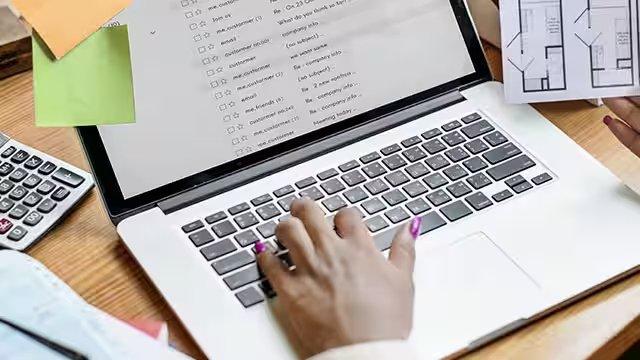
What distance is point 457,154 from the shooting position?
753mm

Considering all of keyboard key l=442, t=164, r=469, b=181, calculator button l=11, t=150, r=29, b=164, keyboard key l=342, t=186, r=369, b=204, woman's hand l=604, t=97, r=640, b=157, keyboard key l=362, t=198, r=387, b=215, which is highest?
calculator button l=11, t=150, r=29, b=164

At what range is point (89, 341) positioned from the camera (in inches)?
23.0

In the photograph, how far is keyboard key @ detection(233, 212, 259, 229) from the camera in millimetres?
695

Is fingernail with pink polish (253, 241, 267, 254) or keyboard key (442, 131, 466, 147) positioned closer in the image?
fingernail with pink polish (253, 241, 267, 254)

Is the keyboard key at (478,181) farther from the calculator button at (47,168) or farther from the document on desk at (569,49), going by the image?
the calculator button at (47,168)

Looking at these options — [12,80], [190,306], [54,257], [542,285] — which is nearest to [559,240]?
[542,285]

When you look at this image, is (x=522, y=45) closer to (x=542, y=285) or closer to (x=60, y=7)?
(x=542, y=285)

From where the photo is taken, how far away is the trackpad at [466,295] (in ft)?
2.02

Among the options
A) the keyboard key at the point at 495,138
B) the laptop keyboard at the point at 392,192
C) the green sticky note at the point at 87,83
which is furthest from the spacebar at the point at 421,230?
the green sticky note at the point at 87,83

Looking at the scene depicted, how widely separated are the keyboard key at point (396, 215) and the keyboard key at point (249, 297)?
128 millimetres

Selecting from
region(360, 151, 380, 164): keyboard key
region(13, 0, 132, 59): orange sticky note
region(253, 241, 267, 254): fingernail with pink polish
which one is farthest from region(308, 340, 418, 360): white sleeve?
region(13, 0, 132, 59): orange sticky note

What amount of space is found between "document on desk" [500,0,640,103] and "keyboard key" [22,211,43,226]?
0.43 m

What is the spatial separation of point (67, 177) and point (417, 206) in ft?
0.99

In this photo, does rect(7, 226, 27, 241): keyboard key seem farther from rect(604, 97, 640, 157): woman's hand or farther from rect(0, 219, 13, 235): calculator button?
rect(604, 97, 640, 157): woman's hand
